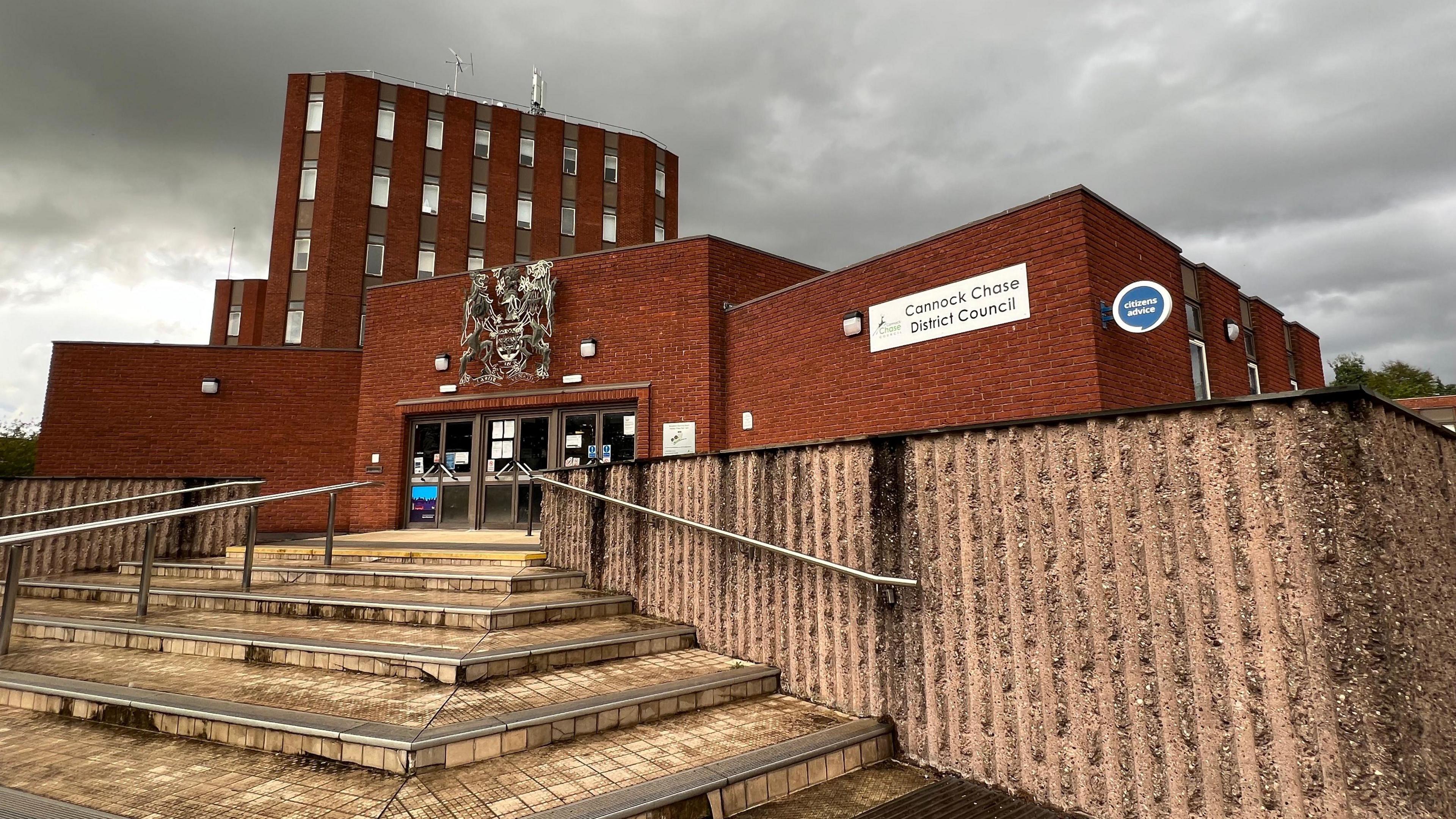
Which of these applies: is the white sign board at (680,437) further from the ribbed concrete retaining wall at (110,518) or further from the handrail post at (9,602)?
the handrail post at (9,602)

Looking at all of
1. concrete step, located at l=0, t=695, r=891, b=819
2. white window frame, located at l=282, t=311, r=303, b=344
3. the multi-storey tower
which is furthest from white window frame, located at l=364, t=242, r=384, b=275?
concrete step, located at l=0, t=695, r=891, b=819

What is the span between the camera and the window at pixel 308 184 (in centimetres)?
2303

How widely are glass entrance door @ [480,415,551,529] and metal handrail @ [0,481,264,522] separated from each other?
3854 mm

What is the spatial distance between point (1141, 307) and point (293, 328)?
2443 cm

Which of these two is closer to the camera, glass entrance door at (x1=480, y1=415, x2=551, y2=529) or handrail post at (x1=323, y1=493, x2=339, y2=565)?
handrail post at (x1=323, y1=493, x2=339, y2=565)

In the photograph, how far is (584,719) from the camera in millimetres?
3336

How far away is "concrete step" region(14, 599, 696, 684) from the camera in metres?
3.83

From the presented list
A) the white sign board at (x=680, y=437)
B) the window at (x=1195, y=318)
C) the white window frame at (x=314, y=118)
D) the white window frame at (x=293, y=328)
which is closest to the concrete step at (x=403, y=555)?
the white sign board at (x=680, y=437)

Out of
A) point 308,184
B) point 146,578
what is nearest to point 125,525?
point 146,578

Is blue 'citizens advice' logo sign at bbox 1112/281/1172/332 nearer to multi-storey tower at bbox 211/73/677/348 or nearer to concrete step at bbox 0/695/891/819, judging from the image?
concrete step at bbox 0/695/891/819

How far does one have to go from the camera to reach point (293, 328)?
2245 centimetres

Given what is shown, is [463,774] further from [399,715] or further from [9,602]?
[9,602]

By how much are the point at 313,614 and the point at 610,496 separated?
2373 millimetres

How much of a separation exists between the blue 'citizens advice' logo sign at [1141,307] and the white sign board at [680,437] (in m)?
5.87
